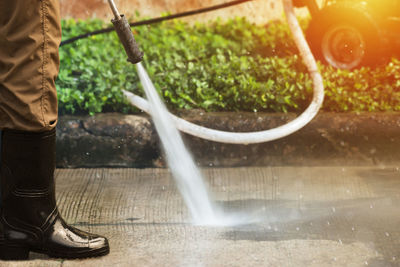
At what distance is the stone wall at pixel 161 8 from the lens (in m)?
6.24

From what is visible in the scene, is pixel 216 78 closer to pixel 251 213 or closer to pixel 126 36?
pixel 251 213

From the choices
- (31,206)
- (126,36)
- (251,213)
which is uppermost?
(126,36)

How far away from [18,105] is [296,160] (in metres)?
2.06

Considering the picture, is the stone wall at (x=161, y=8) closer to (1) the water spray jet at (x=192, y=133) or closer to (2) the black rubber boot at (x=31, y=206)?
(1) the water spray jet at (x=192, y=133)

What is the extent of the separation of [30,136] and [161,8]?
12.7 ft

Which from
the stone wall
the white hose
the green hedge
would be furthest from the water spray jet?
the stone wall

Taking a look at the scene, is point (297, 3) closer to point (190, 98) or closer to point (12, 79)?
point (190, 98)

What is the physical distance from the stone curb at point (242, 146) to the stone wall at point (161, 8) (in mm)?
2392

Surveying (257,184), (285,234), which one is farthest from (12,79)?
(257,184)

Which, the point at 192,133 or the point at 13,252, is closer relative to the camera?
the point at 13,252

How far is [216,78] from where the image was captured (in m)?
4.46

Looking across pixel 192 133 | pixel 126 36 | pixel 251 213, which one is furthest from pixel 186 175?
pixel 126 36

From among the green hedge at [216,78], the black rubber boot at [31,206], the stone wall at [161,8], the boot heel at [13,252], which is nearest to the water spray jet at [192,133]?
the green hedge at [216,78]

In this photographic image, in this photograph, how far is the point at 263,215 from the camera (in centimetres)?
334
